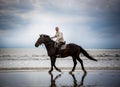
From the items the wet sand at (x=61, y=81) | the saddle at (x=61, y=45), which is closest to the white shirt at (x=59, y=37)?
the saddle at (x=61, y=45)

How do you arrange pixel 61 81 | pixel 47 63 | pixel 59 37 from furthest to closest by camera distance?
pixel 47 63 < pixel 59 37 < pixel 61 81

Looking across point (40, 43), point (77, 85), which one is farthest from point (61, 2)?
point (77, 85)

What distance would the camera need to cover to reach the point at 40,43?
1075cm

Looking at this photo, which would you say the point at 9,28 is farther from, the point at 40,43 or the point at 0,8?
the point at 40,43

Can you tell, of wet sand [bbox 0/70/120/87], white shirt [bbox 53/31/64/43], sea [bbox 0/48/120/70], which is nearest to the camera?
wet sand [bbox 0/70/120/87]

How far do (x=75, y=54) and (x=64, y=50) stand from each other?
37 centimetres

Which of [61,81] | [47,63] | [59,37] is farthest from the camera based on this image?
[47,63]

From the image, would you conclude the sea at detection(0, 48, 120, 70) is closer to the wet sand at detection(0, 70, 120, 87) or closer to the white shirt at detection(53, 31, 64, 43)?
the white shirt at detection(53, 31, 64, 43)

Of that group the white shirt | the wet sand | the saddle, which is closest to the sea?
the saddle

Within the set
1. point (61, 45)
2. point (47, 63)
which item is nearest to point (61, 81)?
point (61, 45)

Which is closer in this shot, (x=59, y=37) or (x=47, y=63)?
(x=59, y=37)

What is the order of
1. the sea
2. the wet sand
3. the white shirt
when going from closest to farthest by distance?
the wet sand, the white shirt, the sea

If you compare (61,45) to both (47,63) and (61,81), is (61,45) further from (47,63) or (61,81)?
(47,63)

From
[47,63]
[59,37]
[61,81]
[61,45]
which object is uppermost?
[59,37]
